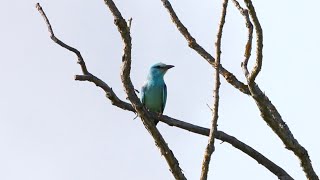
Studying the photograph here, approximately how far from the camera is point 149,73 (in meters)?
15.4

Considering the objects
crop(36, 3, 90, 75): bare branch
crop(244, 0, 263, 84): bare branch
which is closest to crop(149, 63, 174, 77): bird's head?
crop(244, 0, 263, 84): bare branch

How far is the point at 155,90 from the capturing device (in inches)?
584

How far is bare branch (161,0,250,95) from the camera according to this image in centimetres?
690

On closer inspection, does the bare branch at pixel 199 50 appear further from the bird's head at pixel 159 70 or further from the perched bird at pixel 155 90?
the bird's head at pixel 159 70

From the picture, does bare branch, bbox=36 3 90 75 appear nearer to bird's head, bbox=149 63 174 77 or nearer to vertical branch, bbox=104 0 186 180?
vertical branch, bbox=104 0 186 180

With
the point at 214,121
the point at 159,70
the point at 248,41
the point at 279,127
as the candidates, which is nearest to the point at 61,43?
the point at 248,41

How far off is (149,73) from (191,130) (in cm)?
811

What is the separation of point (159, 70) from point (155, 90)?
59 cm

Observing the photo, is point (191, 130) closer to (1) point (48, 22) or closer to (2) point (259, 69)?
(2) point (259, 69)

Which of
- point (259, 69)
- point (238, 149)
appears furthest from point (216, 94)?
point (238, 149)

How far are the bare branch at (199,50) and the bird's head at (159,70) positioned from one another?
25.5 ft

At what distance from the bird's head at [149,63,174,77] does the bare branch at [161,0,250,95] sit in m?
7.78

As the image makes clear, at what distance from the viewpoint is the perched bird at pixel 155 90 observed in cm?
1454

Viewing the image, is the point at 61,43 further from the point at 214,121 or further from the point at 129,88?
the point at 214,121
